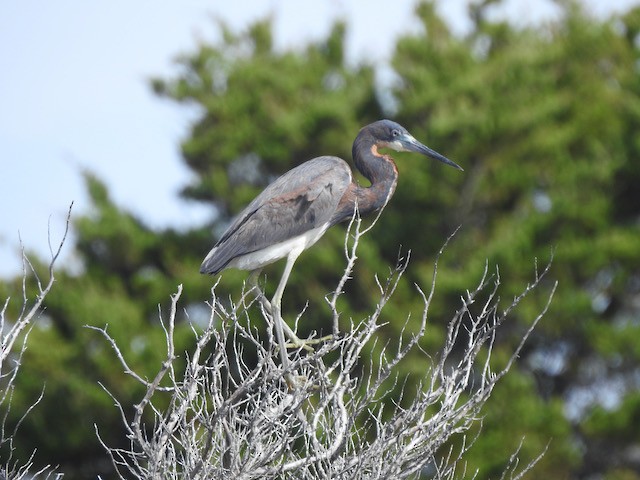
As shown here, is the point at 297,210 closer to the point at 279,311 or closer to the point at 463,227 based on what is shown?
the point at 279,311

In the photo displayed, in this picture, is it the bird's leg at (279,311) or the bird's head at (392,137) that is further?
the bird's head at (392,137)

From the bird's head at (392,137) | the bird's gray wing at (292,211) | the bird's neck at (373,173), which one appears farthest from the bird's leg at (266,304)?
the bird's head at (392,137)

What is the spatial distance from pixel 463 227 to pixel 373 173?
9062 millimetres

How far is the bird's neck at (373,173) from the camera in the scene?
7527 mm

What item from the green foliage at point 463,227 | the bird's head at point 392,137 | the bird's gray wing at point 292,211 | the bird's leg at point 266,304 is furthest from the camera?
the green foliage at point 463,227

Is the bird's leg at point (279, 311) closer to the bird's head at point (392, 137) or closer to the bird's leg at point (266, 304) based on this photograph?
→ the bird's leg at point (266, 304)

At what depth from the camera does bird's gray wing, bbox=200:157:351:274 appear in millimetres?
7438

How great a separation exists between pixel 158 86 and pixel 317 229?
11650 millimetres

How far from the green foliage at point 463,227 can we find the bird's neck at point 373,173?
268 inches

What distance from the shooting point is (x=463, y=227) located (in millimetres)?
16531

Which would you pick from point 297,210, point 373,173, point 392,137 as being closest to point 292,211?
point 297,210

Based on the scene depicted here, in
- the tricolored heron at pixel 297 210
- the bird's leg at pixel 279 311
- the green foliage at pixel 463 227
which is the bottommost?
the green foliage at pixel 463 227

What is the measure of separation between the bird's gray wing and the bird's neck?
0.51ft

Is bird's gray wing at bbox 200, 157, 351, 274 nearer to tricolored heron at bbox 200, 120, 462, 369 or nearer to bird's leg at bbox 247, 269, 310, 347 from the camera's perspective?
tricolored heron at bbox 200, 120, 462, 369
